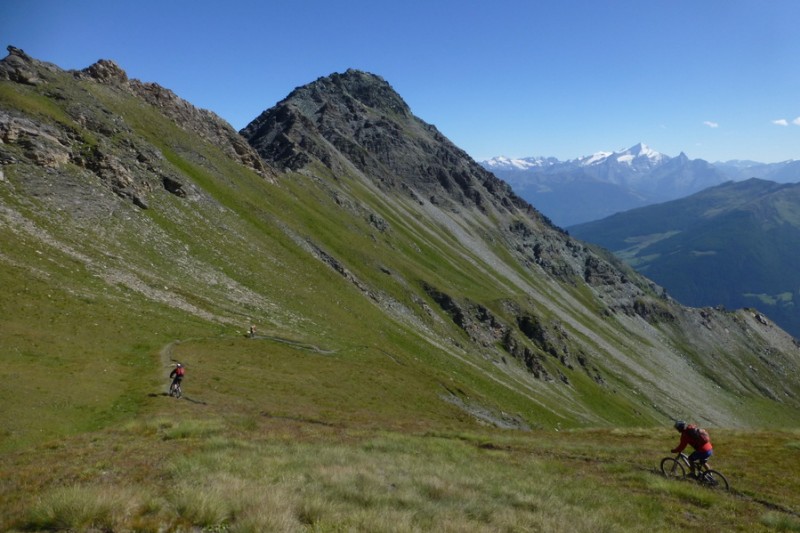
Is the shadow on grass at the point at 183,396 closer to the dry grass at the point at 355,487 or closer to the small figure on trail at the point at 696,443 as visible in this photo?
the dry grass at the point at 355,487

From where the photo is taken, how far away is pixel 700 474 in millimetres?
21844

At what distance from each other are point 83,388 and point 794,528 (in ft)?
122

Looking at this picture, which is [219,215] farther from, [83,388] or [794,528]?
[794,528]

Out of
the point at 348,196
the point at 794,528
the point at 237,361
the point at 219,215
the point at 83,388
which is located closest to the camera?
the point at 794,528

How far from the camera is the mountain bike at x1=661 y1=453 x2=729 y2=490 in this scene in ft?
69.9

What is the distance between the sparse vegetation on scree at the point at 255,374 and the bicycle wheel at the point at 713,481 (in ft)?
2.51

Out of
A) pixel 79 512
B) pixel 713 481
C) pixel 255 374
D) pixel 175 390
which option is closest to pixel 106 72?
pixel 255 374

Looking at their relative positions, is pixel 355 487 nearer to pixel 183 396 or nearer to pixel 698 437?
pixel 698 437

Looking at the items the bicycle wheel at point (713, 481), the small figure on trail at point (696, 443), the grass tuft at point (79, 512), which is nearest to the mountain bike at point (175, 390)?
the grass tuft at point (79, 512)

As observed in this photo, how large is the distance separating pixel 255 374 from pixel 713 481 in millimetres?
34573

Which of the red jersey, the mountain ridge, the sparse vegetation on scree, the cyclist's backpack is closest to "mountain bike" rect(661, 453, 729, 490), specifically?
the red jersey

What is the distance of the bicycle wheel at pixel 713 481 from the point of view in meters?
21.0

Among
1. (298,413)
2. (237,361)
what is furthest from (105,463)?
(237,361)

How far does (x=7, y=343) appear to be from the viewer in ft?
111
